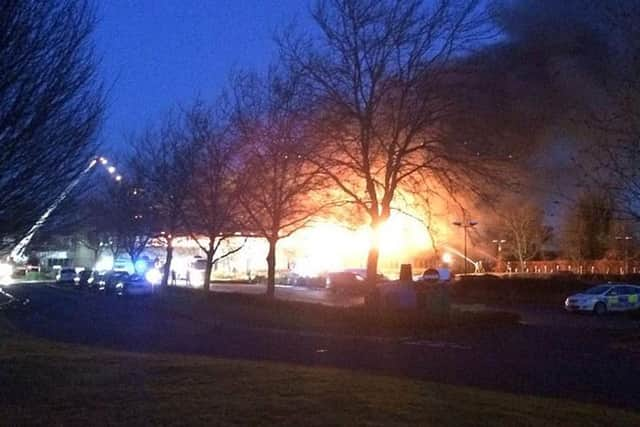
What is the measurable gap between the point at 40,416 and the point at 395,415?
155 inches

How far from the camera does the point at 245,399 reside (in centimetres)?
1107

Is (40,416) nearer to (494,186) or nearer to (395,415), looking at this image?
(395,415)

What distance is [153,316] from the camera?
3328 cm

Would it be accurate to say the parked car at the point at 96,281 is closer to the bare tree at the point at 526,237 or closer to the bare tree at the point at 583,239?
the bare tree at the point at 526,237

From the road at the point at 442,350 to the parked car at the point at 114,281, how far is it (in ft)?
81.2

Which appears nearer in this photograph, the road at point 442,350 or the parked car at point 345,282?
the road at point 442,350

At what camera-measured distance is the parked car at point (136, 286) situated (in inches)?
2113

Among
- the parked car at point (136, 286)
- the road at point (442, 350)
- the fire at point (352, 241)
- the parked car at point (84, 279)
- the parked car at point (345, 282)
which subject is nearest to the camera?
the road at point (442, 350)

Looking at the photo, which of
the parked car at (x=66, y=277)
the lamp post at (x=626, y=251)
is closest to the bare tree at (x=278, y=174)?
the lamp post at (x=626, y=251)

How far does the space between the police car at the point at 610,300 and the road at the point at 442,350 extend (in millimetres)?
8858

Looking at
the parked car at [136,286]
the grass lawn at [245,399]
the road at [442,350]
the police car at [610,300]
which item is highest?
the parked car at [136,286]

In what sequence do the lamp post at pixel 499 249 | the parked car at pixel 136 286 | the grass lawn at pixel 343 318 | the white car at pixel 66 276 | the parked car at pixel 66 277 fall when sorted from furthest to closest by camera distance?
the white car at pixel 66 276 < the parked car at pixel 66 277 < the lamp post at pixel 499 249 < the parked car at pixel 136 286 < the grass lawn at pixel 343 318

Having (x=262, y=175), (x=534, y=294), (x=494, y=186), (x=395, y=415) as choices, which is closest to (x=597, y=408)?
(x=395, y=415)

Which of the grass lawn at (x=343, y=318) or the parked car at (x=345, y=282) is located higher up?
the parked car at (x=345, y=282)
